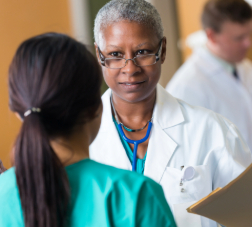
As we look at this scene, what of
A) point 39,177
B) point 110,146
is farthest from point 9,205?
point 110,146

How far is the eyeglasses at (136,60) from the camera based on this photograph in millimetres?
1107

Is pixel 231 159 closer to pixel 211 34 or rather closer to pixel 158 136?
pixel 158 136

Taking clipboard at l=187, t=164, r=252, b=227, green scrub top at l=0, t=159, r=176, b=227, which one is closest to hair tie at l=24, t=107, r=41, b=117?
green scrub top at l=0, t=159, r=176, b=227

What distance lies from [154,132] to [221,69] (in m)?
1.19

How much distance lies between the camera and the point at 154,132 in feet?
3.92

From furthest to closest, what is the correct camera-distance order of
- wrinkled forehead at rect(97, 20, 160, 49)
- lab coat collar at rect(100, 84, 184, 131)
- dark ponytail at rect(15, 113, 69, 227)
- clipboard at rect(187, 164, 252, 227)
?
1. lab coat collar at rect(100, 84, 184, 131)
2. wrinkled forehead at rect(97, 20, 160, 49)
3. clipboard at rect(187, 164, 252, 227)
4. dark ponytail at rect(15, 113, 69, 227)

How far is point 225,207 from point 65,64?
0.53m

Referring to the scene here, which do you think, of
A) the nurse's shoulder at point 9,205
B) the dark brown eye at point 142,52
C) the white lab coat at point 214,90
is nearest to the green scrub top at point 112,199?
the nurse's shoulder at point 9,205

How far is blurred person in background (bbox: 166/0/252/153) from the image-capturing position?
2020 mm

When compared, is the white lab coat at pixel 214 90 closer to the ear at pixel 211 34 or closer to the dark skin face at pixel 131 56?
the ear at pixel 211 34

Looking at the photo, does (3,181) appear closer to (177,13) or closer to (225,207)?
(225,207)

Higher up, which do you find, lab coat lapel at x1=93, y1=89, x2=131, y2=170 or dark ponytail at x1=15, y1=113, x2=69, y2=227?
dark ponytail at x1=15, y1=113, x2=69, y2=227

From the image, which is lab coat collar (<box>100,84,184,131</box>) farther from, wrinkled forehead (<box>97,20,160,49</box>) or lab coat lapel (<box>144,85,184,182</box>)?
wrinkled forehead (<box>97,20,160,49</box>)

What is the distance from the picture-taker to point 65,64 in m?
0.68
